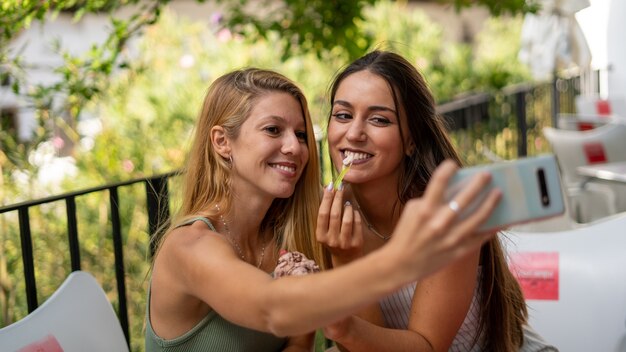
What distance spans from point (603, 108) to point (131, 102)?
4175 mm

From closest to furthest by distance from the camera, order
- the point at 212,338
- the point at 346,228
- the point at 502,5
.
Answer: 1. the point at 346,228
2. the point at 212,338
3. the point at 502,5

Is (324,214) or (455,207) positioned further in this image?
(324,214)

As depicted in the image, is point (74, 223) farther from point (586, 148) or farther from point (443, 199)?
point (586, 148)

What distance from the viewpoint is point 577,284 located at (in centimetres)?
237

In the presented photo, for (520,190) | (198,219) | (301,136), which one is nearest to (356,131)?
(301,136)

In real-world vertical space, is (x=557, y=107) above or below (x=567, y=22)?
below

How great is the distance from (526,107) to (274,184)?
654 centimetres

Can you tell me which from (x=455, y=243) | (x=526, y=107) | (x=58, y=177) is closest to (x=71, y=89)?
(x=58, y=177)

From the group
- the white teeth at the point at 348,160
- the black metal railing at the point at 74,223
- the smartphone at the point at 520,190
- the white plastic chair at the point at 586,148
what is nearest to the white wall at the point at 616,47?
the white plastic chair at the point at 586,148

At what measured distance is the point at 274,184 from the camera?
208 centimetres

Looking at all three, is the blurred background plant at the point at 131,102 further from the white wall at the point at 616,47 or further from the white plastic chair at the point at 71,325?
the white wall at the point at 616,47

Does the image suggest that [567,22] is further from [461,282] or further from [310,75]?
[461,282]

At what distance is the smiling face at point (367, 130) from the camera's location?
84.6 inches

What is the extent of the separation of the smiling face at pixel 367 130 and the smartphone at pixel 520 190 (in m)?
0.94
